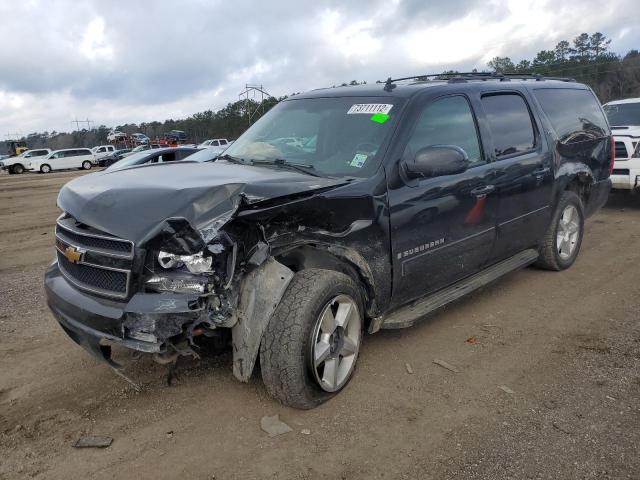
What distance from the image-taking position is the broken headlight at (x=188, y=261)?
273 cm

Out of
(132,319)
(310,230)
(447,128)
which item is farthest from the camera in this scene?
(447,128)

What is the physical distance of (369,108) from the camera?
3.85 metres

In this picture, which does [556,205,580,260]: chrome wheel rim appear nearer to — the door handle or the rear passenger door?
the rear passenger door

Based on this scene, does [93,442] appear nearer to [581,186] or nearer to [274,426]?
[274,426]

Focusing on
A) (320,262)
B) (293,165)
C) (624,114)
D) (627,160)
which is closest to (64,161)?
(624,114)

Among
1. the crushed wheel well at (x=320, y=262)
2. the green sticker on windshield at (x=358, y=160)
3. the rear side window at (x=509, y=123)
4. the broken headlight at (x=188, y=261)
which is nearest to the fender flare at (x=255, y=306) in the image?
the crushed wheel well at (x=320, y=262)

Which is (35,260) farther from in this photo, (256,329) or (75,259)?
(256,329)

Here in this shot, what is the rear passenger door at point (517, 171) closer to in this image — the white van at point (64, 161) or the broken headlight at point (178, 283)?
the broken headlight at point (178, 283)

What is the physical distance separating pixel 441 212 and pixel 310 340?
1.47m

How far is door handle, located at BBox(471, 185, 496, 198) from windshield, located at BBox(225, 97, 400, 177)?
3.09 ft

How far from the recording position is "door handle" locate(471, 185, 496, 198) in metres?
4.06

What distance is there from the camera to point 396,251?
3494 millimetres

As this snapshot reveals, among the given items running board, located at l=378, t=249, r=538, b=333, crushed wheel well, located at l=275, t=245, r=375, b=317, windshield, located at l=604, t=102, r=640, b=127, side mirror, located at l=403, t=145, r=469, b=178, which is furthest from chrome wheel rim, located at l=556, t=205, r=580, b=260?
windshield, located at l=604, t=102, r=640, b=127

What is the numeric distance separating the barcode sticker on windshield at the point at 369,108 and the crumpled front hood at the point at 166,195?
809 mm
